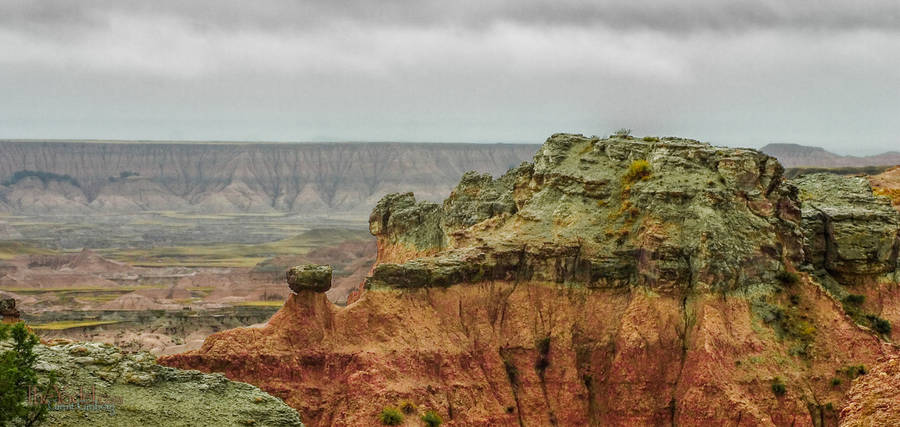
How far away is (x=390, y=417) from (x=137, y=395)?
A: 11660 millimetres

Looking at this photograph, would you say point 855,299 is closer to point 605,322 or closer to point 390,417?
point 605,322

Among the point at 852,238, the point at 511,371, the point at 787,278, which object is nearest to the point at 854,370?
the point at 787,278

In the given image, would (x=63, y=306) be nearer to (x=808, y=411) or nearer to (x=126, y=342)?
(x=126, y=342)

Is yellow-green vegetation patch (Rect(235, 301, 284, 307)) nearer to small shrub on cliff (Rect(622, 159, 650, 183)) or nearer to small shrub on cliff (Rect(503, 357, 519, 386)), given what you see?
small shrub on cliff (Rect(622, 159, 650, 183))

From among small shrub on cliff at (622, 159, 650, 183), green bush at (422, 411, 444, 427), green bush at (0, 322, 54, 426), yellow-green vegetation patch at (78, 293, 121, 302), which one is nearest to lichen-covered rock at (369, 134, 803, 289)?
small shrub on cliff at (622, 159, 650, 183)

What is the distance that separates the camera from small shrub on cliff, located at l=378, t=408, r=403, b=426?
44.6 m

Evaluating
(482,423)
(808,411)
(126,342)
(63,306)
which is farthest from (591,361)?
(63,306)

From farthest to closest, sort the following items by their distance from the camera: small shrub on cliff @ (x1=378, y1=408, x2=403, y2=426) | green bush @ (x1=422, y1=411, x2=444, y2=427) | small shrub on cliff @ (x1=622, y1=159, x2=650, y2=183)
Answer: small shrub on cliff @ (x1=622, y1=159, x2=650, y2=183), green bush @ (x1=422, y1=411, x2=444, y2=427), small shrub on cliff @ (x1=378, y1=408, x2=403, y2=426)

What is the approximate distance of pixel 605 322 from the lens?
51.7 metres

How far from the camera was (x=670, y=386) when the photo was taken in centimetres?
4938

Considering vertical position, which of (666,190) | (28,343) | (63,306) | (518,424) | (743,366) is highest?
(666,190)

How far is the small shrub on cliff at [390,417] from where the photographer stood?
44.6 m

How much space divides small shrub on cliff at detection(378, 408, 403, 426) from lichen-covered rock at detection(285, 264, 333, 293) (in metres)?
7.69

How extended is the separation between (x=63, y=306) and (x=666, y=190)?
131534 mm
